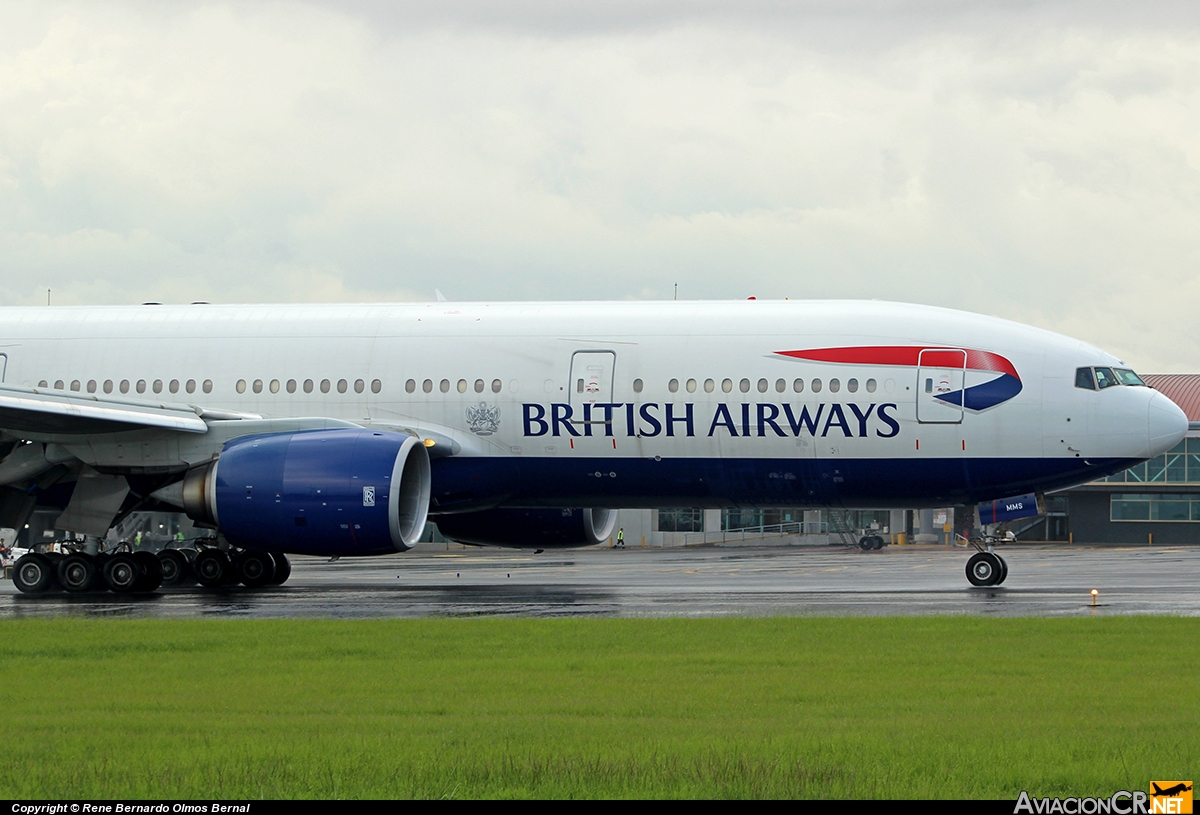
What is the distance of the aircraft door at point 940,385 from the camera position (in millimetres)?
22203

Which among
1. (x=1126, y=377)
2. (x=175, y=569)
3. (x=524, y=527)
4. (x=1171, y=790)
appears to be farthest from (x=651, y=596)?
(x=1171, y=790)

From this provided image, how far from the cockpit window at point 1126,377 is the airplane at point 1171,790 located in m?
16.6

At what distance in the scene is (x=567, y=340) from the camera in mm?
23750

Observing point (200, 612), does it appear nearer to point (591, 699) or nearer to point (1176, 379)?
point (591, 699)

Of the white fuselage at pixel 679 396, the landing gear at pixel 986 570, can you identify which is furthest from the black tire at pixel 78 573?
the landing gear at pixel 986 570

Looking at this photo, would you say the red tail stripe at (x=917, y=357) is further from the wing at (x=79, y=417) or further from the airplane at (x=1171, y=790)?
the airplane at (x=1171, y=790)

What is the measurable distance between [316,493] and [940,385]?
10.0 metres

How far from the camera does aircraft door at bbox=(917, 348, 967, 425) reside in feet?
72.8

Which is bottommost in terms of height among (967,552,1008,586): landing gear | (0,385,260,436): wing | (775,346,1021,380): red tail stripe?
(967,552,1008,586): landing gear

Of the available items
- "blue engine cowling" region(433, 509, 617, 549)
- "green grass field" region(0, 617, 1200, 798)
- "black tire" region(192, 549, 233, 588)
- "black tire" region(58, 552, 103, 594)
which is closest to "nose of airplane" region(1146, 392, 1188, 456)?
"green grass field" region(0, 617, 1200, 798)

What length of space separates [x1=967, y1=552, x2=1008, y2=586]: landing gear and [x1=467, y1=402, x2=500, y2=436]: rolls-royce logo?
8.40 meters

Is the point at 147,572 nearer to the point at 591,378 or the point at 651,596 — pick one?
the point at 591,378

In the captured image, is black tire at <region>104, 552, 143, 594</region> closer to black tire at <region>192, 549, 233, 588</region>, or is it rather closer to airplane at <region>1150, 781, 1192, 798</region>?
black tire at <region>192, 549, 233, 588</region>

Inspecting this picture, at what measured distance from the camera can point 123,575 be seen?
2330cm
